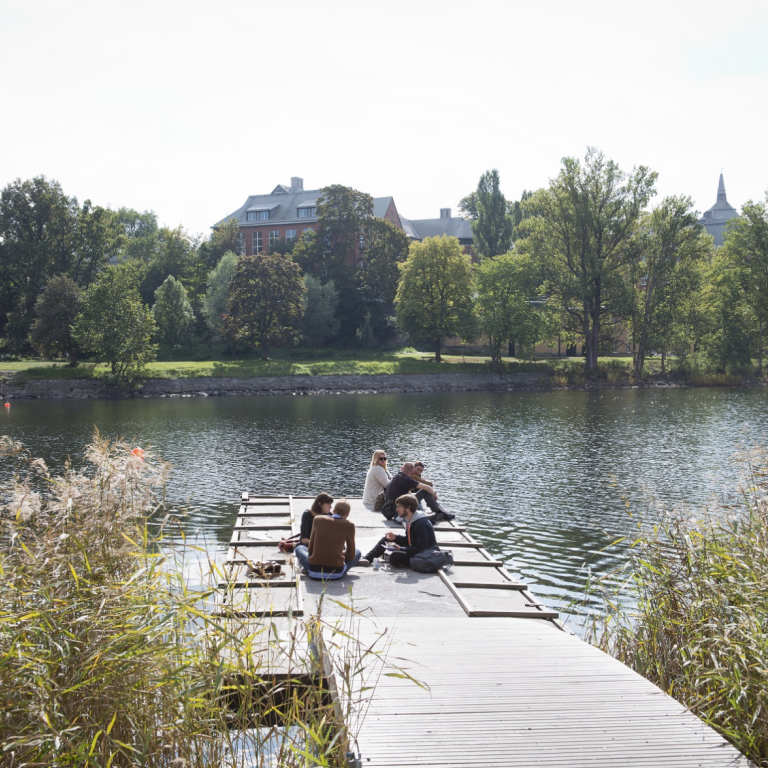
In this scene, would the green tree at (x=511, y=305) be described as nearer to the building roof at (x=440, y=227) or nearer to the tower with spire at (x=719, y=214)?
the building roof at (x=440, y=227)

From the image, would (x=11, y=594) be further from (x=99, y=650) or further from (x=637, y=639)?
(x=637, y=639)

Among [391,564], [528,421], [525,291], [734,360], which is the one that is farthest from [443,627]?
[734,360]

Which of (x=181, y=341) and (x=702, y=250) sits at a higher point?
(x=702, y=250)

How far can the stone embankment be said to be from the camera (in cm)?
5556

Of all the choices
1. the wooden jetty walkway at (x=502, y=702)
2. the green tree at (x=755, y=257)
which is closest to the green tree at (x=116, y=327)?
the green tree at (x=755, y=257)

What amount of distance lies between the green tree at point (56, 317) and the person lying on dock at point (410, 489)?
51.3m

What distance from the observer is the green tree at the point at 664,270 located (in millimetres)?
57531

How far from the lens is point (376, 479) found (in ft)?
50.8

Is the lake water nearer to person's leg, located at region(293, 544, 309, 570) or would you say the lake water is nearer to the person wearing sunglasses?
person's leg, located at region(293, 544, 309, 570)

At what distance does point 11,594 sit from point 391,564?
6594mm

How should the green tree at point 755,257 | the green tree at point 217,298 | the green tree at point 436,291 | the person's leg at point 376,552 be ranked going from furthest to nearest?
the green tree at point 217,298
the green tree at point 436,291
the green tree at point 755,257
the person's leg at point 376,552

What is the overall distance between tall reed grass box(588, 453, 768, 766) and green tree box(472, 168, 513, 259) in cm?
6908

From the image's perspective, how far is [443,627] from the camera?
7414 millimetres

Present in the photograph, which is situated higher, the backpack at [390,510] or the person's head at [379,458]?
the person's head at [379,458]
